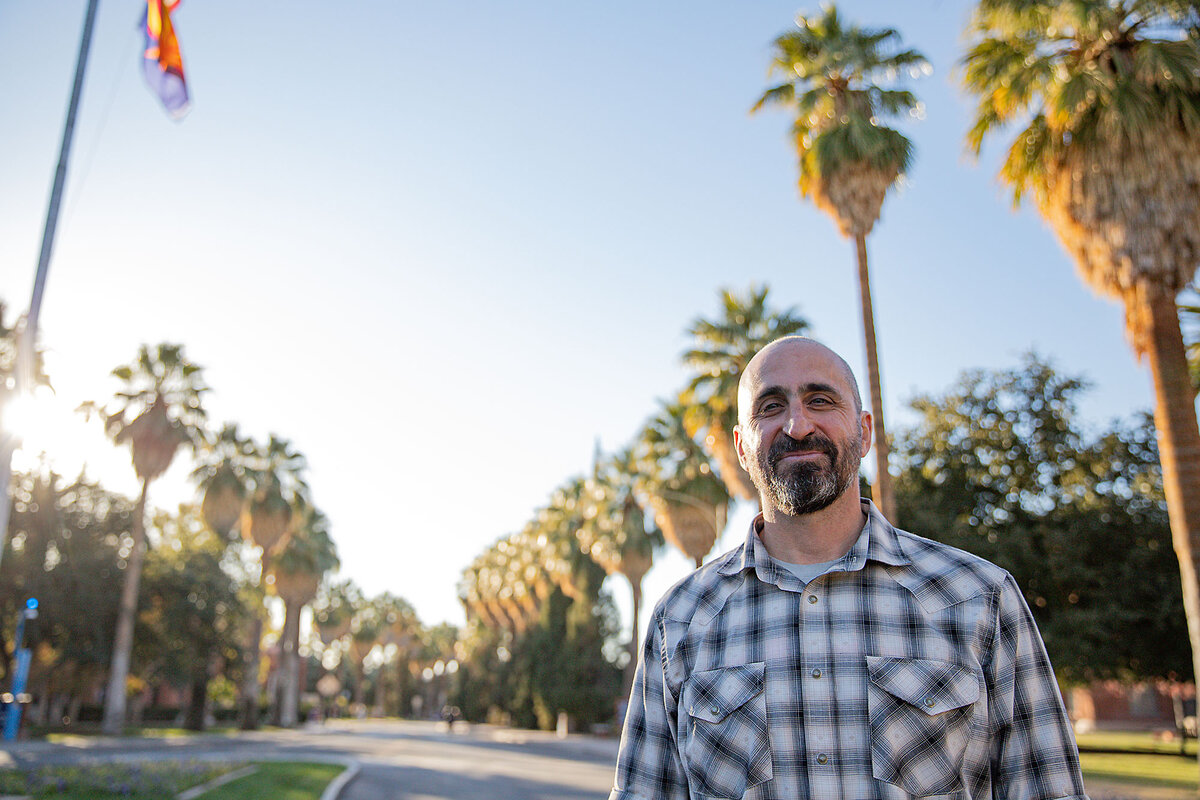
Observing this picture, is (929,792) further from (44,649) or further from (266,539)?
(44,649)

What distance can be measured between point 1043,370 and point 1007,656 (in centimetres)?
3407

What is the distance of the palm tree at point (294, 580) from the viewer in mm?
43094

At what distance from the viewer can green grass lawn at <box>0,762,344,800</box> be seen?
542 inches

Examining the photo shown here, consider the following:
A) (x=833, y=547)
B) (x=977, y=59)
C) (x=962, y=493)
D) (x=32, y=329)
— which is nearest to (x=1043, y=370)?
(x=962, y=493)

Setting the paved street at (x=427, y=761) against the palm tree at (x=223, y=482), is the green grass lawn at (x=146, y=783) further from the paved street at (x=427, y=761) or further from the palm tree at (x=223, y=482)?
the palm tree at (x=223, y=482)

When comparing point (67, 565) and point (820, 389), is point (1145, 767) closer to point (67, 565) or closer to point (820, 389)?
point (820, 389)

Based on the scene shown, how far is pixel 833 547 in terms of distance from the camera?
2.29m

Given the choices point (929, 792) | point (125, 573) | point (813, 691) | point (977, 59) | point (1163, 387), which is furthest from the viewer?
point (125, 573)

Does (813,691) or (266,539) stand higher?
(266,539)

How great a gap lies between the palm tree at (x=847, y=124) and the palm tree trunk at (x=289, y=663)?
1472 inches

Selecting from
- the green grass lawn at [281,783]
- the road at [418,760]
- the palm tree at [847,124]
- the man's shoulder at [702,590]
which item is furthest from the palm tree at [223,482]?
the man's shoulder at [702,590]

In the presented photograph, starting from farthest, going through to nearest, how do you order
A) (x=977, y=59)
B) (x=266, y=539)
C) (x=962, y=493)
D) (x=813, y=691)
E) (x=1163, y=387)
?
(x=266, y=539), (x=962, y=493), (x=977, y=59), (x=1163, y=387), (x=813, y=691)

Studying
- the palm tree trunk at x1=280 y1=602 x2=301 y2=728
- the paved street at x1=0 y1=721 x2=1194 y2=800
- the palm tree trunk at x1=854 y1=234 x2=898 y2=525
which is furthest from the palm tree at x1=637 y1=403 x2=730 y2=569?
the palm tree trunk at x1=280 y1=602 x2=301 y2=728

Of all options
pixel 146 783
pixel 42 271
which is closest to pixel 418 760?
pixel 146 783
